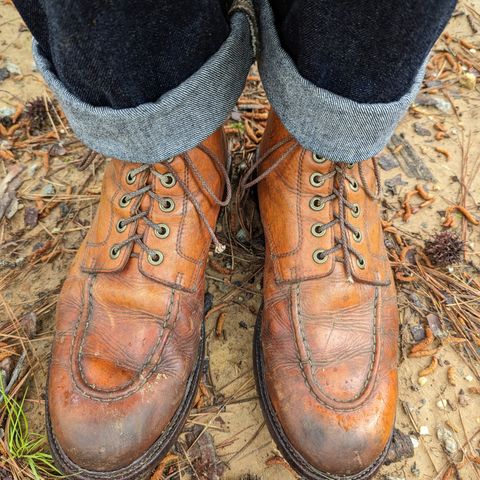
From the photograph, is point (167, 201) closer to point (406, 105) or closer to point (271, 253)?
point (271, 253)

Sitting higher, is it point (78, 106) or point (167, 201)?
point (78, 106)

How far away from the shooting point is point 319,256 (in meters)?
1.39

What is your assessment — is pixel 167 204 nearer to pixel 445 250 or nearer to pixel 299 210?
pixel 299 210

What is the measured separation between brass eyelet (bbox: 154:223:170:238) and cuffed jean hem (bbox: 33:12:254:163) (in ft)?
0.76

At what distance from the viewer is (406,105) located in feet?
3.66

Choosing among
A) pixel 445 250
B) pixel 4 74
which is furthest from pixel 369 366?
pixel 4 74

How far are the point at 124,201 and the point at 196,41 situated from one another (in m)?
0.53

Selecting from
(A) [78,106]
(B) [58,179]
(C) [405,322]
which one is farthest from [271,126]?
(B) [58,179]

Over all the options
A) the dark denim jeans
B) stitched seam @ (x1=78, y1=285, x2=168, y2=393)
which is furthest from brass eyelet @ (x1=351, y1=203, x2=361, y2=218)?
stitched seam @ (x1=78, y1=285, x2=168, y2=393)

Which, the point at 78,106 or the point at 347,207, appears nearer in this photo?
the point at 78,106

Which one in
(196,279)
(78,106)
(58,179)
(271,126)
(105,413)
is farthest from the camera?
(58,179)

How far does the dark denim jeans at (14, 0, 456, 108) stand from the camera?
0.93 metres

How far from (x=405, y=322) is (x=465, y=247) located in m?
0.44

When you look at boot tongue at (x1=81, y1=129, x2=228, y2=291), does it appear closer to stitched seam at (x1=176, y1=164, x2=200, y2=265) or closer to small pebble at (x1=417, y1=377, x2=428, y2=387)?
stitched seam at (x1=176, y1=164, x2=200, y2=265)
